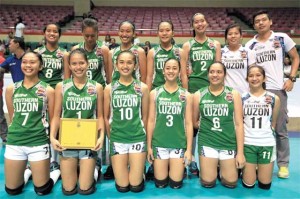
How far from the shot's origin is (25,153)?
124 inches

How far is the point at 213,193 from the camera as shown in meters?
3.28

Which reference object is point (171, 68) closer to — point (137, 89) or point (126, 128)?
point (137, 89)

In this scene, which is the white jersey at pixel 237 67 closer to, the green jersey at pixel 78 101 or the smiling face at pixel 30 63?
the green jersey at pixel 78 101

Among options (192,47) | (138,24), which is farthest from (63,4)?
(192,47)

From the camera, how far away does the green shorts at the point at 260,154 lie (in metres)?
3.35

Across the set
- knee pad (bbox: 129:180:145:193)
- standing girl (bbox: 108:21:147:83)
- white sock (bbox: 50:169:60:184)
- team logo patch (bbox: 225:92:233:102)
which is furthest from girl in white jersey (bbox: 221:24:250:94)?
white sock (bbox: 50:169:60:184)

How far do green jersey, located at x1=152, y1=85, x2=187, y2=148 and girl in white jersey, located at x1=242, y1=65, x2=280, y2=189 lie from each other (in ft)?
2.08

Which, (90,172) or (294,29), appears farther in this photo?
(294,29)

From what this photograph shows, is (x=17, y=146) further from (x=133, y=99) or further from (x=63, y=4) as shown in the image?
(x=63, y=4)

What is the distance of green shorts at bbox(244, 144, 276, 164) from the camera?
11.0ft

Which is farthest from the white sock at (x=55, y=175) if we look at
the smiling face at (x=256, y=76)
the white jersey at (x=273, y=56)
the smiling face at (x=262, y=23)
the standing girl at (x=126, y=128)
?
the smiling face at (x=262, y=23)

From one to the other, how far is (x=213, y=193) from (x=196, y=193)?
163mm

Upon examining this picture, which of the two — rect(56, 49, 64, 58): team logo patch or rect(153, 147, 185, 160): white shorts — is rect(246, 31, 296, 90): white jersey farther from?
rect(56, 49, 64, 58): team logo patch

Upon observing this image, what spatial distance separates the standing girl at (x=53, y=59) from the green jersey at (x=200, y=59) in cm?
137
